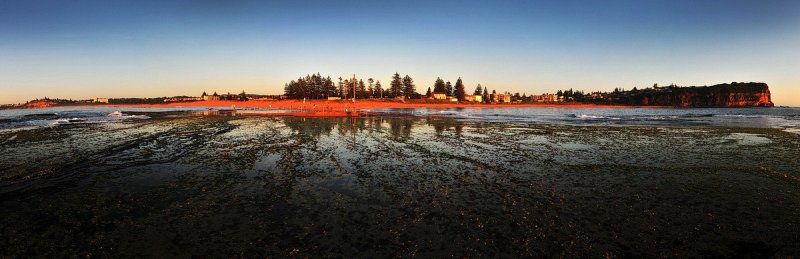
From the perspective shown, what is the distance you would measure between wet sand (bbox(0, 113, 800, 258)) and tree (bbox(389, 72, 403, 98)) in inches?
5060

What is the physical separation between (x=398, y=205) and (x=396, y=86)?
444 feet

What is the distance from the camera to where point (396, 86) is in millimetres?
141125

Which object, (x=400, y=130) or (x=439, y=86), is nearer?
(x=400, y=130)

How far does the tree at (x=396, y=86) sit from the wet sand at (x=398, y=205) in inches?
5060

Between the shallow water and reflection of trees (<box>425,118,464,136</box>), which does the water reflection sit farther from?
the shallow water

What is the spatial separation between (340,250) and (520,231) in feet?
A: 9.01

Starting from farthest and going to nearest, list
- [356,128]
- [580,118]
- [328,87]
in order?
[328,87], [580,118], [356,128]

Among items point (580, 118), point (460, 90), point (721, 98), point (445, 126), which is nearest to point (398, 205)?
point (445, 126)

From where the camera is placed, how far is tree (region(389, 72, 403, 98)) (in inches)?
5522

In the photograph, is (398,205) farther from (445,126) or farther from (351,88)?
(351,88)

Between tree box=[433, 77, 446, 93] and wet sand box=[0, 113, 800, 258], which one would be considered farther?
tree box=[433, 77, 446, 93]

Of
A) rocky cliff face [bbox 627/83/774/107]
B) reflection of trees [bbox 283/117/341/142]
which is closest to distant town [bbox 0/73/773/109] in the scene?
rocky cliff face [bbox 627/83/774/107]

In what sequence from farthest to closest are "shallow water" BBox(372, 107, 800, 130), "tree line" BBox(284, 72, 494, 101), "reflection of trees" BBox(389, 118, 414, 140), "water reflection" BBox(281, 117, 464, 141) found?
"tree line" BBox(284, 72, 494, 101) → "shallow water" BBox(372, 107, 800, 130) → "water reflection" BBox(281, 117, 464, 141) → "reflection of trees" BBox(389, 118, 414, 140)

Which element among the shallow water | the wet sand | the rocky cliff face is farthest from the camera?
the rocky cliff face
